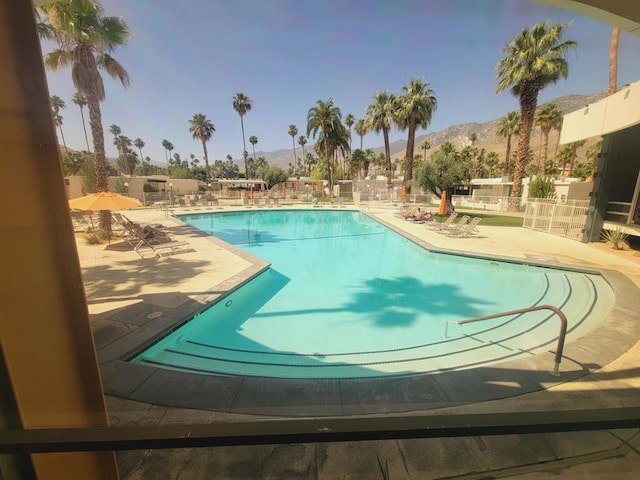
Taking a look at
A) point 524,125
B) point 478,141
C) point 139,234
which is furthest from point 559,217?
point 478,141

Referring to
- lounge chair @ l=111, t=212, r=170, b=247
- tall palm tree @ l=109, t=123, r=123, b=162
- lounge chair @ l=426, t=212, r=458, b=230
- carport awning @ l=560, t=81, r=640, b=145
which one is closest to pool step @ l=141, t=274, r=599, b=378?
tall palm tree @ l=109, t=123, r=123, b=162

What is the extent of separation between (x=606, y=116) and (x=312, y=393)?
11.6 metres

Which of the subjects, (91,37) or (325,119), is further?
(325,119)

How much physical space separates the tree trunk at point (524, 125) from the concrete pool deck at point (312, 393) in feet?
39.6

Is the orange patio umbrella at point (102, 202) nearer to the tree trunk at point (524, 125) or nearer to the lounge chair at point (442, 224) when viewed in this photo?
the lounge chair at point (442, 224)

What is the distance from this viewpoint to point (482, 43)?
10.1 ft

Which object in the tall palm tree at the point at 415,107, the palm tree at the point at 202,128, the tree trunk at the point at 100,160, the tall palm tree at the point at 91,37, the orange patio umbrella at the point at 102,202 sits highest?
the palm tree at the point at 202,128

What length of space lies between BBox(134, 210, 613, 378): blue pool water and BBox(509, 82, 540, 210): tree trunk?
16.1 metres

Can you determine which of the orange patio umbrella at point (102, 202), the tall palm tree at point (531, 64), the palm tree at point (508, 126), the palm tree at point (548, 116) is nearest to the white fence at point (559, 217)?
the tall palm tree at point (531, 64)

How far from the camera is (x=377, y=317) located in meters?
6.09

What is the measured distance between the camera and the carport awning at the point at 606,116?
723cm

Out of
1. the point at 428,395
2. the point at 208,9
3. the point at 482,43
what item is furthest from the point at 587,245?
the point at 208,9

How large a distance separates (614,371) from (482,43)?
406cm

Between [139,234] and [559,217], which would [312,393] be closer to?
[139,234]
